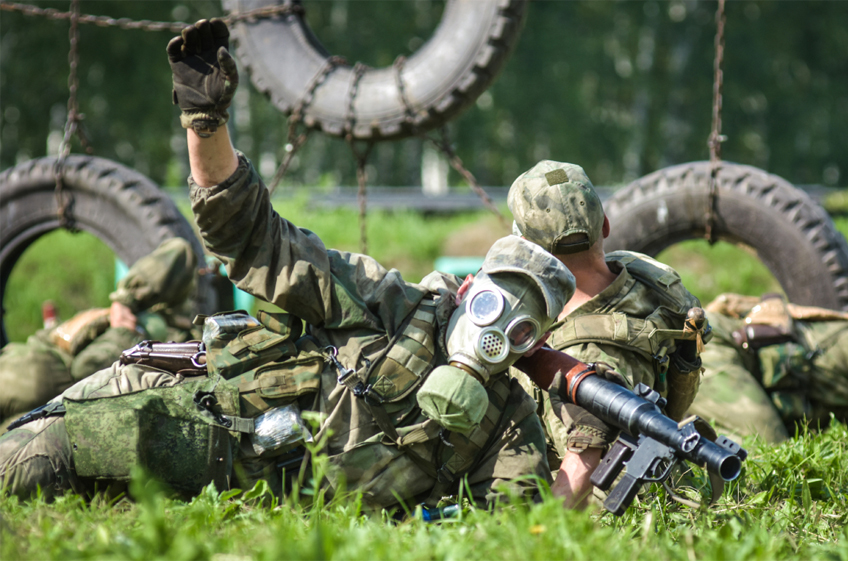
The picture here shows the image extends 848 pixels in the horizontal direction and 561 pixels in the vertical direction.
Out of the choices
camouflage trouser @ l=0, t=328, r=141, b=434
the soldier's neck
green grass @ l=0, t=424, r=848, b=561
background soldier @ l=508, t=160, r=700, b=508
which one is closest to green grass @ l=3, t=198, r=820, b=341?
camouflage trouser @ l=0, t=328, r=141, b=434

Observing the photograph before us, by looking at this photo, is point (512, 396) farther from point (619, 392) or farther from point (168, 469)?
point (168, 469)

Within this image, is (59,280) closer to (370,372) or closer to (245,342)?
(245,342)

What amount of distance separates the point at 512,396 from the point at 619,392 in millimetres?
406

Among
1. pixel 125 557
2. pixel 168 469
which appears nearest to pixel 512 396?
pixel 168 469

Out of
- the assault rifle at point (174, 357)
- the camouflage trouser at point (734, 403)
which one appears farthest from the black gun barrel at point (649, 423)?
the camouflage trouser at point (734, 403)

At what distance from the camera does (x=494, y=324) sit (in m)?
2.34

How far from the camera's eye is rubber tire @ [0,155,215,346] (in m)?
5.06

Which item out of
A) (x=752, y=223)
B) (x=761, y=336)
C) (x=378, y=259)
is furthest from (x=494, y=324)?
(x=378, y=259)

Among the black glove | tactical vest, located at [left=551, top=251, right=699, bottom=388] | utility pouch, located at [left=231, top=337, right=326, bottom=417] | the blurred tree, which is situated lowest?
utility pouch, located at [left=231, top=337, right=326, bottom=417]

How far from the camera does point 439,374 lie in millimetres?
2305

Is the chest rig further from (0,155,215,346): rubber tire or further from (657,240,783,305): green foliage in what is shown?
(657,240,783,305): green foliage

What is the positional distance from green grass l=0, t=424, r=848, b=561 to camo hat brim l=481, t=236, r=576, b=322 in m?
0.58

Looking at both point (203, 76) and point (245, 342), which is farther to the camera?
point (245, 342)

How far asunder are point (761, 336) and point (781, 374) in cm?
22
